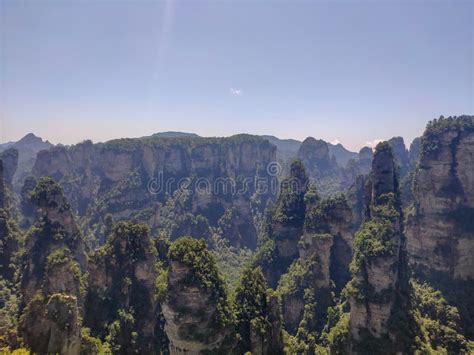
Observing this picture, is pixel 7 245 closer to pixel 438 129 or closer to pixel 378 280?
pixel 378 280

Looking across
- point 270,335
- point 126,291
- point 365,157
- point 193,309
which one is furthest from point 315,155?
point 193,309

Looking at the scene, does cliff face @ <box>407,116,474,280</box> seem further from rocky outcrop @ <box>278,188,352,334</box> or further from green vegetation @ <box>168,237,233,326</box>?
green vegetation @ <box>168,237,233,326</box>

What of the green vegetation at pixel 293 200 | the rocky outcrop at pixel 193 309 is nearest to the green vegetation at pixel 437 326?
the rocky outcrop at pixel 193 309

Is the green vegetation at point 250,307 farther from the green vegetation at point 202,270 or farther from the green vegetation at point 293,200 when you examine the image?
the green vegetation at point 293,200

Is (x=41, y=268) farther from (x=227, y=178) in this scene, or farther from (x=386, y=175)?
(x=227, y=178)

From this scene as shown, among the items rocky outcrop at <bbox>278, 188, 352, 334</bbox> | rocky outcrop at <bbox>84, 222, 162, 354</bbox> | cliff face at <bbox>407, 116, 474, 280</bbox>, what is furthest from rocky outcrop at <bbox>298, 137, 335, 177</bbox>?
rocky outcrop at <bbox>84, 222, 162, 354</bbox>

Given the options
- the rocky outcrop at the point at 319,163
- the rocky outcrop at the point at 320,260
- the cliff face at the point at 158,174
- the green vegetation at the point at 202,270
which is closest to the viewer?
the green vegetation at the point at 202,270
